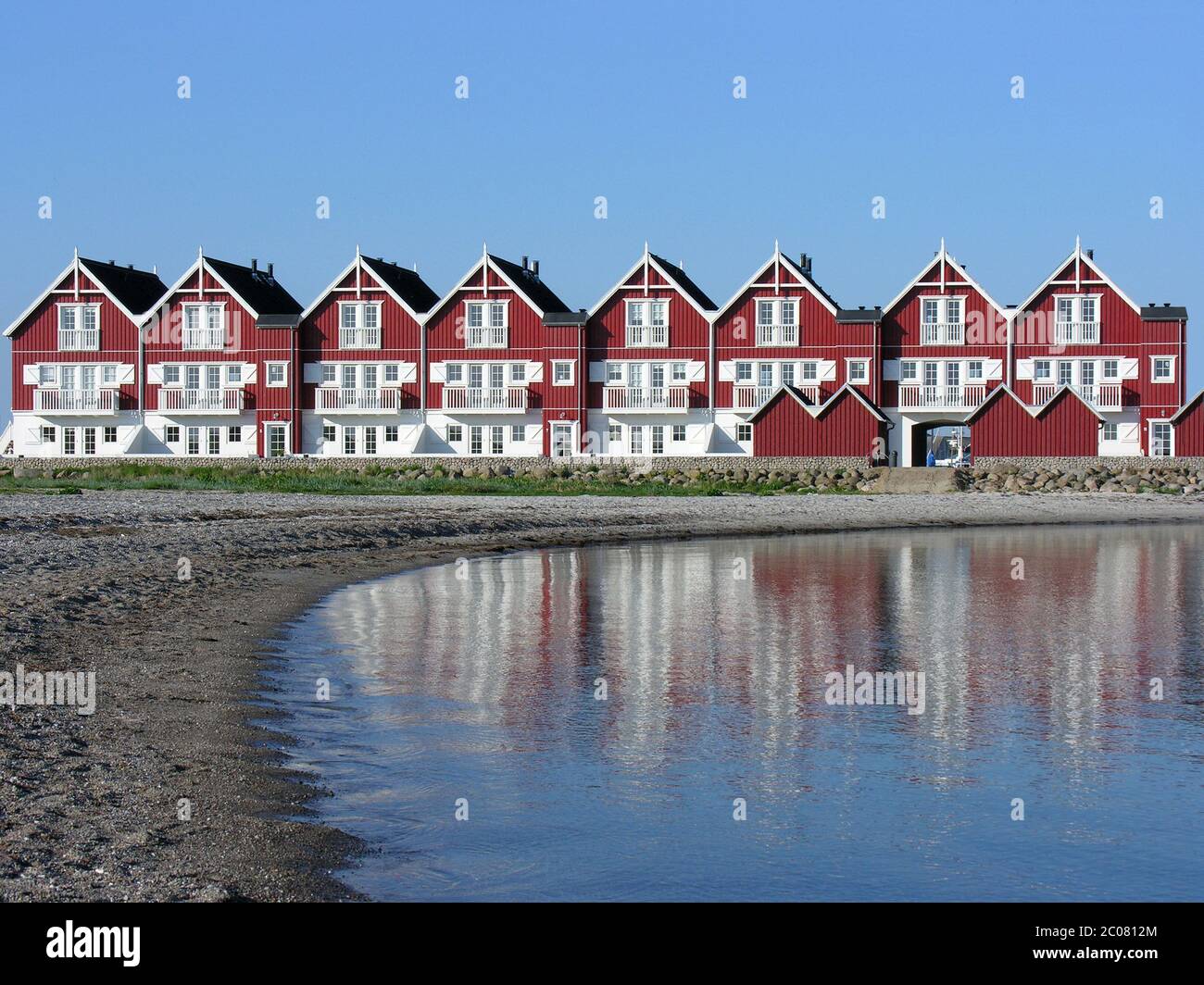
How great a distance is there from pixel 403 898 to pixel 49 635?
8.62 m

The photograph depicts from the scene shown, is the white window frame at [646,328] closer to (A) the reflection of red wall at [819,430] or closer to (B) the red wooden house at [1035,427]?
(A) the reflection of red wall at [819,430]

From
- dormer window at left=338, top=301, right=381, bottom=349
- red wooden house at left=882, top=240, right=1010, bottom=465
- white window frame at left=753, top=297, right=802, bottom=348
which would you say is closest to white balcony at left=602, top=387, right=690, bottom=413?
white window frame at left=753, top=297, right=802, bottom=348

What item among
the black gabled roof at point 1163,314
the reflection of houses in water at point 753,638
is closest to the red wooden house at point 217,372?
the black gabled roof at point 1163,314

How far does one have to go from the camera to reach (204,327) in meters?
71.2

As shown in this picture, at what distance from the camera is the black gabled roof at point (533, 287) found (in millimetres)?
70375

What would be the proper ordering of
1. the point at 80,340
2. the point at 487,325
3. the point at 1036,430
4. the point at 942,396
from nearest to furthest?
the point at 1036,430 < the point at 942,396 < the point at 487,325 < the point at 80,340

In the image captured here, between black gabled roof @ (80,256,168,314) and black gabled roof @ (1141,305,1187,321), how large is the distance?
4773 centimetres

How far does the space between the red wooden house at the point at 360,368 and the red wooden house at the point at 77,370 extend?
8.89 m

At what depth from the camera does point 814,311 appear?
66.6m

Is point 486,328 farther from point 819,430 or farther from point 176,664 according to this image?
point 176,664

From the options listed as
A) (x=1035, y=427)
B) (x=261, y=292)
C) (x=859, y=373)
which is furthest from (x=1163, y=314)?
(x=261, y=292)

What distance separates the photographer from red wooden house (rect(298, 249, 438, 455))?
69.4 m

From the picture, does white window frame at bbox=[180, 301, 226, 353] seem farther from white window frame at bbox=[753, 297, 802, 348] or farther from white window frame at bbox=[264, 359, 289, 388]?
white window frame at bbox=[753, 297, 802, 348]

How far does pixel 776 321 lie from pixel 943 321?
746cm
